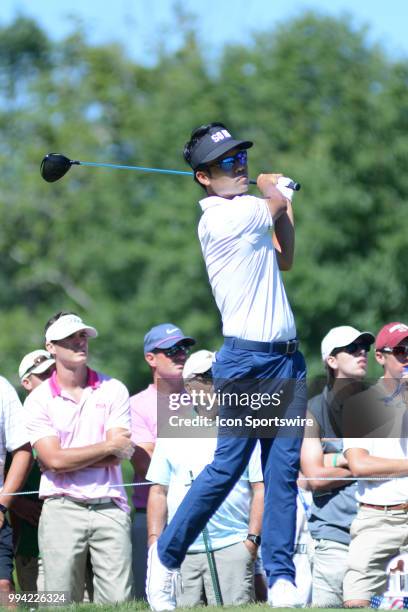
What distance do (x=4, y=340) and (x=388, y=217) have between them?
46.3ft

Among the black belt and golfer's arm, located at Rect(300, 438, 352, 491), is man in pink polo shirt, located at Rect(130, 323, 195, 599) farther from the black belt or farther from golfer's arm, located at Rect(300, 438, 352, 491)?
the black belt

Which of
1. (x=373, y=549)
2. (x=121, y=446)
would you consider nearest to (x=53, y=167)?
(x=121, y=446)

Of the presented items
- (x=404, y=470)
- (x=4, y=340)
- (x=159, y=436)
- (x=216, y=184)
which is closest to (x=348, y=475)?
(x=404, y=470)

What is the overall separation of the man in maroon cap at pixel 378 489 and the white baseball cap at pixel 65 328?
206cm

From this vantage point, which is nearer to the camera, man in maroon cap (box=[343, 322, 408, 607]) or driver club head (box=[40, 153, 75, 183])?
driver club head (box=[40, 153, 75, 183])

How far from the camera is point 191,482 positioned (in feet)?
28.9

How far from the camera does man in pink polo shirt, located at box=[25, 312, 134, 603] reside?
855 cm

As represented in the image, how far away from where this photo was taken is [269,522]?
22.2 ft

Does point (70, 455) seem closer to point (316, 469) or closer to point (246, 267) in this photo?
point (316, 469)

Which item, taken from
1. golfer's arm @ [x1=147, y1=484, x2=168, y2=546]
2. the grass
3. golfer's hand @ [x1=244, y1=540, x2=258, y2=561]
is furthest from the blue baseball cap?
the grass

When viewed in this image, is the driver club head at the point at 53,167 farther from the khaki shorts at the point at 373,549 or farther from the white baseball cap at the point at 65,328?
the khaki shorts at the point at 373,549

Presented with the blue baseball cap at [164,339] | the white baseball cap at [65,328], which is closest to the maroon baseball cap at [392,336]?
the blue baseball cap at [164,339]

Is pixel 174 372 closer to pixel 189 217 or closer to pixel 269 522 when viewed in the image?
pixel 269 522

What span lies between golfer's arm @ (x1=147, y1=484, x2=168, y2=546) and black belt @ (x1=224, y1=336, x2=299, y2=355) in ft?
8.08
